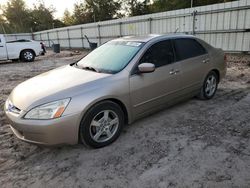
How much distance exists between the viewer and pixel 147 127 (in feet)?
12.4

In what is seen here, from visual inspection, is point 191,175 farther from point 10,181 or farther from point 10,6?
point 10,6

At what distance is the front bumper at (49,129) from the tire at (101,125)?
0.14 meters

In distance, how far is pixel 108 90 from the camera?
308cm

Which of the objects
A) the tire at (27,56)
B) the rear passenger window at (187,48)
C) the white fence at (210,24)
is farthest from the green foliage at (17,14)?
the rear passenger window at (187,48)

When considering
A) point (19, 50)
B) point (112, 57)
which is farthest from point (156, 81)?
point (19, 50)

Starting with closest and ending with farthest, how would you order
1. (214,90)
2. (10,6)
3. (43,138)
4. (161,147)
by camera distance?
(43,138), (161,147), (214,90), (10,6)

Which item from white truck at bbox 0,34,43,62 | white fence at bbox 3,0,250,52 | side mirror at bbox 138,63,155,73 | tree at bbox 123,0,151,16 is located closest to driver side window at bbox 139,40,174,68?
side mirror at bbox 138,63,155,73

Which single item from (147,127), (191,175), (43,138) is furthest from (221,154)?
(43,138)

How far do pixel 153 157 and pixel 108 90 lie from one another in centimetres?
107

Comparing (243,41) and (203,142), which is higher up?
(243,41)

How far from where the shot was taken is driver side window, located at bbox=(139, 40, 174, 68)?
3.66 m

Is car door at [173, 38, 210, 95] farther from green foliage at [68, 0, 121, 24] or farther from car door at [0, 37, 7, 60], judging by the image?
green foliage at [68, 0, 121, 24]

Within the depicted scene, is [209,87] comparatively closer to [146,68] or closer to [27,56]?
[146,68]

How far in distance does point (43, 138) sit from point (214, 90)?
3849 mm
